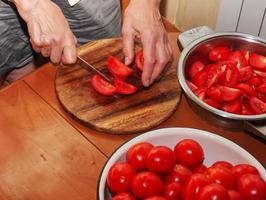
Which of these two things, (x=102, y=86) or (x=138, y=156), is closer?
(x=138, y=156)

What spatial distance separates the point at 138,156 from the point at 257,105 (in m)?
0.34

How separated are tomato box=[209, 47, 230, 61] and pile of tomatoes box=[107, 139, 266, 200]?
35cm

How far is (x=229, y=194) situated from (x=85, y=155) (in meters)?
0.34

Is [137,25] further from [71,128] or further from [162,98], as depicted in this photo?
[71,128]

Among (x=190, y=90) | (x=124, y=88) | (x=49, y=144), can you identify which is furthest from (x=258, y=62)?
(x=49, y=144)

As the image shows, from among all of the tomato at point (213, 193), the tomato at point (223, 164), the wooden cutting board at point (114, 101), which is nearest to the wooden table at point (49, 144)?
the wooden cutting board at point (114, 101)

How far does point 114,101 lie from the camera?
3.36 ft

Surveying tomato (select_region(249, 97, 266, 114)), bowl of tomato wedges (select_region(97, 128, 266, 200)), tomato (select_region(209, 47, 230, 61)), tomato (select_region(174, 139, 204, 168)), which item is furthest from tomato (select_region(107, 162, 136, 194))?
tomato (select_region(209, 47, 230, 61))

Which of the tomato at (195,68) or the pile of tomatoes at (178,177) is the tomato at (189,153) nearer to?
the pile of tomatoes at (178,177)

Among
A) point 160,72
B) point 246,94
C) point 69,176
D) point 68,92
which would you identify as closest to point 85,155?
point 69,176

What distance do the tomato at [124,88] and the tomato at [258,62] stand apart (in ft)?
1.06

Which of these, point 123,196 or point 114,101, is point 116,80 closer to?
point 114,101

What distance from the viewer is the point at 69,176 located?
88 cm

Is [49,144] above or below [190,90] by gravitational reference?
below
